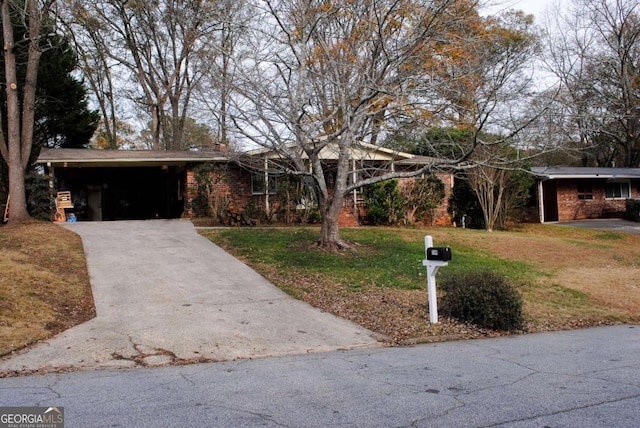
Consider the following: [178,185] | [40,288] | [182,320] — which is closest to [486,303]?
[182,320]

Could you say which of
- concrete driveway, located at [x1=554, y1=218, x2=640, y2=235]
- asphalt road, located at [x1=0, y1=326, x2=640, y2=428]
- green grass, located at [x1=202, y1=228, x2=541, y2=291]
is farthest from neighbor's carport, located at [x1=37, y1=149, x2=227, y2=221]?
concrete driveway, located at [x1=554, y1=218, x2=640, y2=235]

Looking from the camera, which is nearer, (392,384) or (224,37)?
(392,384)

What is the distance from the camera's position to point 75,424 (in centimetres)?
424

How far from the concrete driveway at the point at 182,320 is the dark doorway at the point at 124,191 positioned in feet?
38.4

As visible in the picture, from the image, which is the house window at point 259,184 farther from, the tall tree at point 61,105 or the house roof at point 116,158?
the tall tree at point 61,105

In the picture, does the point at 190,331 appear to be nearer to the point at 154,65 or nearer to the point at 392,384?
the point at 392,384

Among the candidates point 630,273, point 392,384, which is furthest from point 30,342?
point 630,273

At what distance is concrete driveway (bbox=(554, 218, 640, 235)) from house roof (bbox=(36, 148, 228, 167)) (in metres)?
A: 19.1

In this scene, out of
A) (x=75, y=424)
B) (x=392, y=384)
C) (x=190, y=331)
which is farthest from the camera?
(x=190, y=331)

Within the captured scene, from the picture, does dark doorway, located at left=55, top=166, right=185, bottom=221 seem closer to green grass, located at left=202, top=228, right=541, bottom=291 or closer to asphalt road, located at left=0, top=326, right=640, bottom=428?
green grass, located at left=202, top=228, right=541, bottom=291

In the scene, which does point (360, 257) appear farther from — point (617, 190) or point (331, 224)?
point (617, 190)

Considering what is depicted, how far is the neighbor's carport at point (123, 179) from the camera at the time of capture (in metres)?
21.9

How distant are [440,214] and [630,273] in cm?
1069

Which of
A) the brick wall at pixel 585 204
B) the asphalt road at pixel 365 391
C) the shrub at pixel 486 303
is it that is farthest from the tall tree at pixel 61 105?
the brick wall at pixel 585 204
